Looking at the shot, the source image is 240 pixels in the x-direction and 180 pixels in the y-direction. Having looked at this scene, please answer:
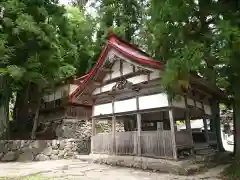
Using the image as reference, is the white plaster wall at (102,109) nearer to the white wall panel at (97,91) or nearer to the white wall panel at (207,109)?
the white wall panel at (97,91)

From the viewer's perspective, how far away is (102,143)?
14336mm

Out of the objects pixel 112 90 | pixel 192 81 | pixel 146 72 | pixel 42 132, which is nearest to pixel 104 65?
pixel 112 90

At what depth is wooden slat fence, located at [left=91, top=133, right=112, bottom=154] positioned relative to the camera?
13828 millimetres

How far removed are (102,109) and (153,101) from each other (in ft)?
13.2

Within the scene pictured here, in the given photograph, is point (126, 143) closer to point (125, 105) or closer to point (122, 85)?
point (125, 105)

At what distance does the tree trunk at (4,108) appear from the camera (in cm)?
1775

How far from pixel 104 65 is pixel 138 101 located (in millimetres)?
3019

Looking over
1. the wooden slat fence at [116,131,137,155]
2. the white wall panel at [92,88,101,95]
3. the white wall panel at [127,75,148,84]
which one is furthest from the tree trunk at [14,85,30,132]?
the white wall panel at [127,75,148,84]

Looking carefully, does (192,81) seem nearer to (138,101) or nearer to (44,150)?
(138,101)

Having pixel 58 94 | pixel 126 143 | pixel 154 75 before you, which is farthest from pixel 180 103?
pixel 58 94

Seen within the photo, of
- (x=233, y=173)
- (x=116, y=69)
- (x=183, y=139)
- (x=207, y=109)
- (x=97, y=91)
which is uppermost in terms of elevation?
(x=116, y=69)

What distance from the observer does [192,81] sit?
10695 millimetres

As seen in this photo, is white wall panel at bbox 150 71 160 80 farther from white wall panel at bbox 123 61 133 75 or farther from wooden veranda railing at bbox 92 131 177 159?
wooden veranda railing at bbox 92 131 177 159

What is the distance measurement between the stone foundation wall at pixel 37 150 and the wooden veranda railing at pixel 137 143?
3.63 meters
